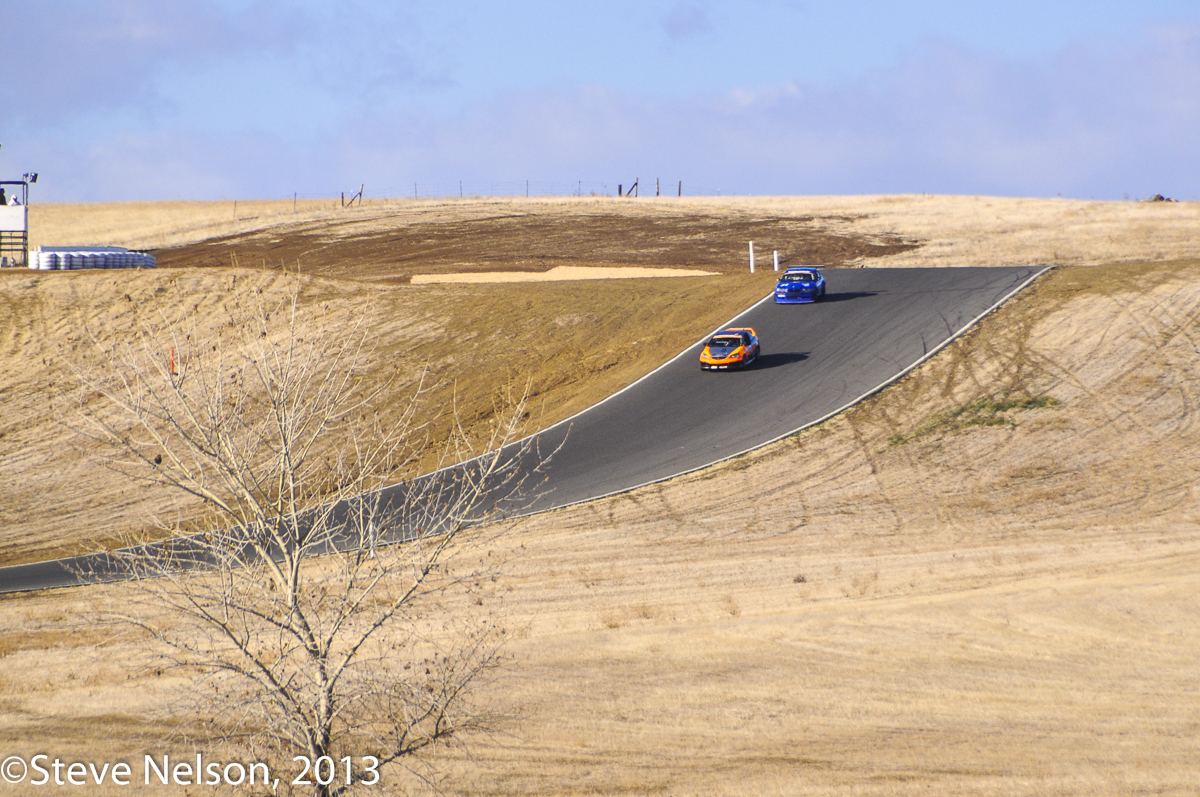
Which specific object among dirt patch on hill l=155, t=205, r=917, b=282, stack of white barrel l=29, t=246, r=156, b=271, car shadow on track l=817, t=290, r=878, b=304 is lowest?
car shadow on track l=817, t=290, r=878, b=304

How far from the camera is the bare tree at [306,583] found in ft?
36.1

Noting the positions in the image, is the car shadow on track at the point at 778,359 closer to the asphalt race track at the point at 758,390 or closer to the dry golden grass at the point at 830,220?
the asphalt race track at the point at 758,390

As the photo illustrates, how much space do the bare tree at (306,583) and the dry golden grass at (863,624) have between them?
1.16 meters

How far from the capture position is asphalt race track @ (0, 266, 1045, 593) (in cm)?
2819

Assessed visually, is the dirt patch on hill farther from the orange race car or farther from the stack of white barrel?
the orange race car

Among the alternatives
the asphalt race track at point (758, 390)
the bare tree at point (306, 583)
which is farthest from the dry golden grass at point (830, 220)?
the bare tree at point (306, 583)

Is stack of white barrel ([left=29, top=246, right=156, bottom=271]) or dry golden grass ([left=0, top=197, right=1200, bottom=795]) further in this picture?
stack of white barrel ([left=29, top=246, right=156, bottom=271])

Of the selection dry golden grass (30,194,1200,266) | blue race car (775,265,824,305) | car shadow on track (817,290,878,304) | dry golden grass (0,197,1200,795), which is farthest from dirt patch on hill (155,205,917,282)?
dry golden grass (0,197,1200,795)

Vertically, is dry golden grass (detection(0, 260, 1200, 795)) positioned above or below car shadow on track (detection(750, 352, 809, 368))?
below

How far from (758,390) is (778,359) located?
2963 mm

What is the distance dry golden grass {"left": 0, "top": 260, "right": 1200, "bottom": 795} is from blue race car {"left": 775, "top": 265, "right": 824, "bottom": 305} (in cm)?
1051

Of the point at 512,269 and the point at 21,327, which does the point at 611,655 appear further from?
the point at 512,269

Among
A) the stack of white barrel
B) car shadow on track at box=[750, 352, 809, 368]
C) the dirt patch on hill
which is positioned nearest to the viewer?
car shadow on track at box=[750, 352, 809, 368]

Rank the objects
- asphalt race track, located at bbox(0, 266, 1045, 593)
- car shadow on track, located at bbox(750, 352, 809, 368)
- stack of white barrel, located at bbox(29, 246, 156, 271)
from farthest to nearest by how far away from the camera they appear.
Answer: stack of white barrel, located at bbox(29, 246, 156, 271) → car shadow on track, located at bbox(750, 352, 809, 368) → asphalt race track, located at bbox(0, 266, 1045, 593)
